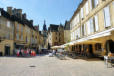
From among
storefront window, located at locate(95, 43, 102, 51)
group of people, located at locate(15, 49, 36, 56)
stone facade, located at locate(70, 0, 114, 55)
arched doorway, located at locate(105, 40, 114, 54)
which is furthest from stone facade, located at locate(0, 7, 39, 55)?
arched doorway, located at locate(105, 40, 114, 54)

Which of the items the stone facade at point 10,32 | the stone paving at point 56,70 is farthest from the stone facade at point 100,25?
the stone facade at point 10,32

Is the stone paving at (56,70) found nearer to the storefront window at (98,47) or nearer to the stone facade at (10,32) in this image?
the storefront window at (98,47)

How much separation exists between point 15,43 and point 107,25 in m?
22.1

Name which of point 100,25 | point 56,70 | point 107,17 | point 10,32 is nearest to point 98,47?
point 100,25

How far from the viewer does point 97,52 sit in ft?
55.1

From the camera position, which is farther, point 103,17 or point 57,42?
point 57,42

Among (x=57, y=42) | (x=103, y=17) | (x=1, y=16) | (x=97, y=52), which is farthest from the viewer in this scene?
(x=57, y=42)

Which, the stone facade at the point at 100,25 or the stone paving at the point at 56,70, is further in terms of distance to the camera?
the stone facade at the point at 100,25

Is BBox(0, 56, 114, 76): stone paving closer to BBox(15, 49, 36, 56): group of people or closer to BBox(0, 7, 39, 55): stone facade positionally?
BBox(15, 49, 36, 56): group of people

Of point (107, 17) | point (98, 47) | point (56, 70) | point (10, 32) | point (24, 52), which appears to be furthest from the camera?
point (10, 32)

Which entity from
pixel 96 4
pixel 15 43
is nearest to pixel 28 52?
pixel 15 43

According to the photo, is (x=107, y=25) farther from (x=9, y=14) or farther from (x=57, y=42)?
(x=57, y=42)

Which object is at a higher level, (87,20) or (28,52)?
(87,20)

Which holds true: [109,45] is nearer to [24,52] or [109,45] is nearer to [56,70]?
[56,70]
